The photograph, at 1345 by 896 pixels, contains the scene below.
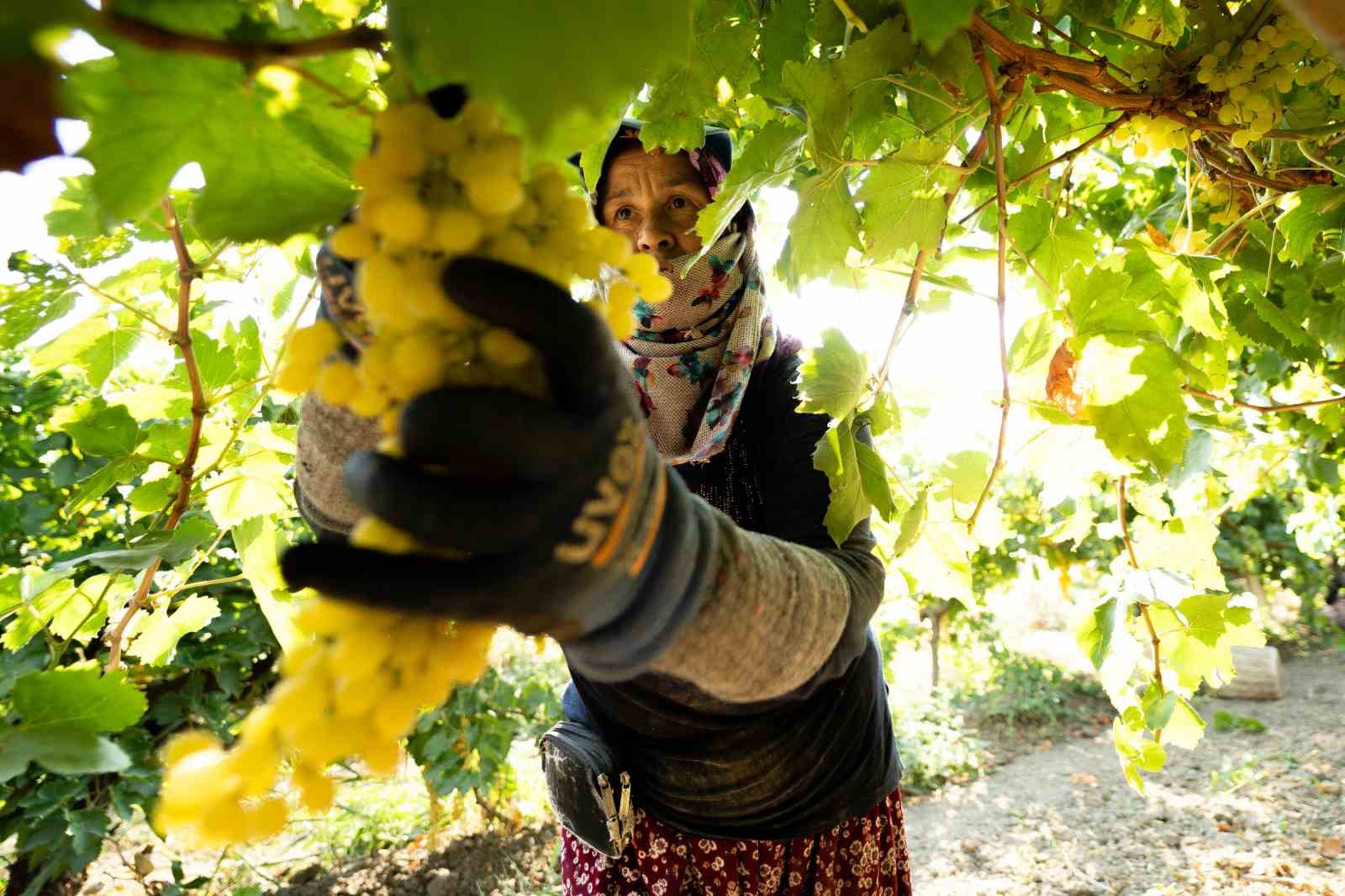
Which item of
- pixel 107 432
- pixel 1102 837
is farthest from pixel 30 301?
pixel 1102 837

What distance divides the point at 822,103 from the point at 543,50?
62 centimetres

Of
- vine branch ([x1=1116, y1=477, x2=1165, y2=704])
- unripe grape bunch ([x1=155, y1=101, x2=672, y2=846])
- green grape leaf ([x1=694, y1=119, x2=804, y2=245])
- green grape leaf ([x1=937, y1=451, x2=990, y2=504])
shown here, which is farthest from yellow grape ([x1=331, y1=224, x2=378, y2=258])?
vine branch ([x1=1116, y1=477, x2=1165, y2=704])

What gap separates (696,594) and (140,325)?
1166 mm

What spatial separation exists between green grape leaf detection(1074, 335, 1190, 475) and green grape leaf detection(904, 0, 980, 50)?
0.62 m

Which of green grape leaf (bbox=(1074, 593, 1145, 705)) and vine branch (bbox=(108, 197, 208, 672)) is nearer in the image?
vine branch (bbox=(108, 197, 208, 672))

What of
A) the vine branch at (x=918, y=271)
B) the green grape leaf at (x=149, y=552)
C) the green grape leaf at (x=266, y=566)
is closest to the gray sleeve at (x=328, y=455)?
the green grape leaf at (x=149, y=552)

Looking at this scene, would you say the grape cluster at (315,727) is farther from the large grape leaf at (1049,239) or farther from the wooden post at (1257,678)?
the wooden post at (1257,678)

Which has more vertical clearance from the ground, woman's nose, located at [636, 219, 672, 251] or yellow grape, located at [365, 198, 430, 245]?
woman's nose, located at [636, 219, 672, 251]

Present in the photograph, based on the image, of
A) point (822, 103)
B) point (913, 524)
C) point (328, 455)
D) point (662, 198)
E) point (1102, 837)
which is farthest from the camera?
point (1102, 837)

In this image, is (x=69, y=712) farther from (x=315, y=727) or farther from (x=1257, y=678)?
(x=1257, y=678)

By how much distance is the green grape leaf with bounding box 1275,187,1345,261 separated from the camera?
1166mm

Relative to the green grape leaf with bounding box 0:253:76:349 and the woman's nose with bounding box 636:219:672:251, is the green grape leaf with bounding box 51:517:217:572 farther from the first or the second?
the woman's nose with bounding box 636:219:672:251

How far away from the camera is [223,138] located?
496mm

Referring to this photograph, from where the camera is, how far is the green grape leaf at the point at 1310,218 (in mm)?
1166
